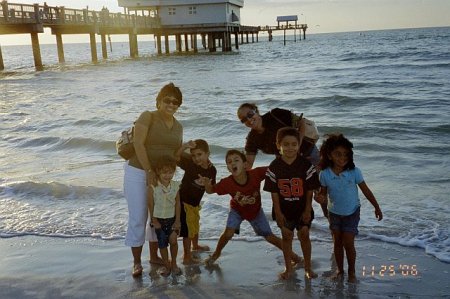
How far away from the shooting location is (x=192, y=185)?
14.5 ft

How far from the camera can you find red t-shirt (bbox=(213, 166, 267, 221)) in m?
4.18

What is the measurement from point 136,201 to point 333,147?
1.76 m

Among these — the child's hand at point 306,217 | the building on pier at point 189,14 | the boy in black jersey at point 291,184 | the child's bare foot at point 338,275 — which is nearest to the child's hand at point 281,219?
the boy in black jersey at point 291,184

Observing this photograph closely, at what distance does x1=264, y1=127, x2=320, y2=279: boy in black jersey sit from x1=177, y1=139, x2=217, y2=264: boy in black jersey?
2.22 feet

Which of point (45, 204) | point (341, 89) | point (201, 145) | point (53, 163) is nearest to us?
point (201, 145)

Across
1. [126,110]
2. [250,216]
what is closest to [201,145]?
[250,216]

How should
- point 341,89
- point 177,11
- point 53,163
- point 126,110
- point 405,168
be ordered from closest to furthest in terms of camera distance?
1. point 405,168
2. point 53,163
3. point 126,110
4. point 341,89
5. point 177,11

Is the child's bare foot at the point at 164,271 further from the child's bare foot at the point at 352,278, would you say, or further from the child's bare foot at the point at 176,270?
the child's bare foot at the point at 352,278

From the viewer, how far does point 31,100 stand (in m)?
20.4

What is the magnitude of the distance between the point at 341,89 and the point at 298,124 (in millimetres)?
16289

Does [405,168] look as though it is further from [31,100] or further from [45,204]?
[31,100]

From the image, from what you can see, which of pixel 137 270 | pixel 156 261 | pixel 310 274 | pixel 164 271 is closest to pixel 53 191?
pixel 156 261

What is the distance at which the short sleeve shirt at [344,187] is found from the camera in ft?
12.8
